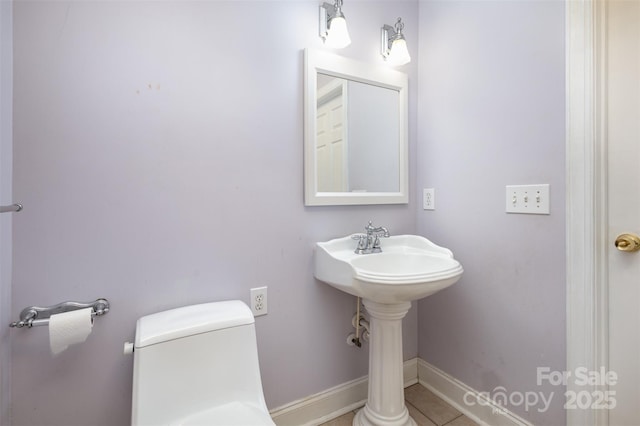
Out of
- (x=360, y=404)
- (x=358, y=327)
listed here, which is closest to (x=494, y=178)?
(x=358, y=327)

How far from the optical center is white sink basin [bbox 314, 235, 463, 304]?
→ 101cm

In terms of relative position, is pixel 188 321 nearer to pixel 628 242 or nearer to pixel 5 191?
pixel 5 191

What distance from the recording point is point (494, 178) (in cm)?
129

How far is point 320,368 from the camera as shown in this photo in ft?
4.54

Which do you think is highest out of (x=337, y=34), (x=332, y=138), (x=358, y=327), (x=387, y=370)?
(x=337, y=34)

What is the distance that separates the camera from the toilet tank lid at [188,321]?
0.90 m

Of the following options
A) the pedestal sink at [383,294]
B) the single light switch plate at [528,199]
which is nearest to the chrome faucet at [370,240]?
the pedestal sink at [383,294]

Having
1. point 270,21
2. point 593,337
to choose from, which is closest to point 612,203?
point 593,337

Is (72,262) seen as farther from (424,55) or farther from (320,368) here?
(424,55)

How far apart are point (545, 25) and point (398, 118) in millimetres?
684

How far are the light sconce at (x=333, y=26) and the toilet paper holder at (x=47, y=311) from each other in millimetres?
1383

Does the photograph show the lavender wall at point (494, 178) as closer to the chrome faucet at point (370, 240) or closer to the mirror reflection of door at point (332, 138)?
the chrome faucet at point (370, 240)

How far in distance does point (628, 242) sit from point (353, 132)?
1.11m

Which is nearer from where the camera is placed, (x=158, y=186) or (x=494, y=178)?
(x=158, y=186)
